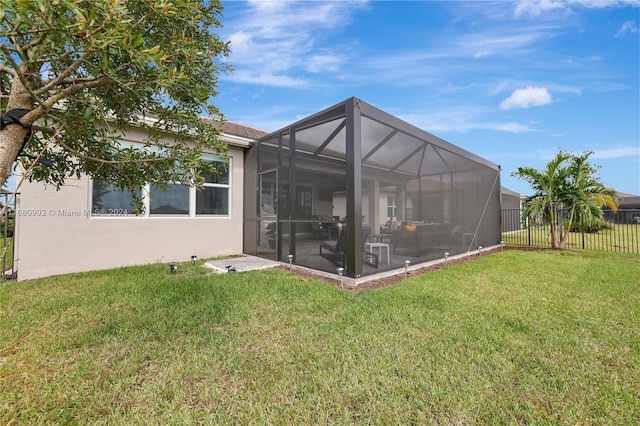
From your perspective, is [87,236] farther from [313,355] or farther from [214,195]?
[313,355]

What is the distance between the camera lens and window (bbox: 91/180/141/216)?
5.88 meters

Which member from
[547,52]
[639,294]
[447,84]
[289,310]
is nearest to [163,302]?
[289,310]

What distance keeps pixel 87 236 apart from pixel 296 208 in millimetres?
4654

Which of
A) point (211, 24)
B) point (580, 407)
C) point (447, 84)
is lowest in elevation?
point (580, 407)

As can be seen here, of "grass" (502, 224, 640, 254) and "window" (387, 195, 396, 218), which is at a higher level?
"window" (387, 195, 396, 218)

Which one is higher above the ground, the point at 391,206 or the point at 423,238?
the point at 391,206

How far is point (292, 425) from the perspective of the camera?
1679mm

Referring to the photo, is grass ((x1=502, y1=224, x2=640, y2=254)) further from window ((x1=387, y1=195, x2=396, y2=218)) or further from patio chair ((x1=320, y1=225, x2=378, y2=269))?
patio chair ((x1=320, y1=225, x2=378, y2=269))

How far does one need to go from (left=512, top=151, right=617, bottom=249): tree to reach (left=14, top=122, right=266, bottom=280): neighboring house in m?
10.7

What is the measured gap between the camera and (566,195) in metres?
9.59

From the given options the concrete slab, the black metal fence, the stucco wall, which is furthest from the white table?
the black metal fence

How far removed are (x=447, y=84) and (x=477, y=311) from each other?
281 inches

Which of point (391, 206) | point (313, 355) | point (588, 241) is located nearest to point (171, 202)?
point (391, 206)

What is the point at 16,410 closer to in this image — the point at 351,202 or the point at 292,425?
the point at 292,425
